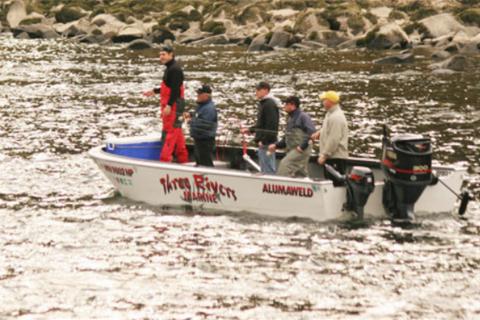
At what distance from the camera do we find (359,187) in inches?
566

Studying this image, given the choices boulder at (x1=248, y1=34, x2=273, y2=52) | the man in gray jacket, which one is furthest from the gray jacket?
boulder at (x1=248, y1=34, x2=273, y2=52)

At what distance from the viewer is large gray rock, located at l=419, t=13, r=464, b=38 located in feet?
162

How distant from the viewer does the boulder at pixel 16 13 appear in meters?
69.8

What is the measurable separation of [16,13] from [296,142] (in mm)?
59473

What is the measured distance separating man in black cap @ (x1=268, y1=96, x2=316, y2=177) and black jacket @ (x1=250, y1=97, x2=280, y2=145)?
0.47m

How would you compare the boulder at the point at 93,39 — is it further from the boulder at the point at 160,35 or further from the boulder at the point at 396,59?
the boulder at the point at 396,59

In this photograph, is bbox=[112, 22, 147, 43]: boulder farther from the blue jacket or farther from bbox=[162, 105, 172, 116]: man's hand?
the blue jacket

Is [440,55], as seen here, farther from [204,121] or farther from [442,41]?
[204,121]

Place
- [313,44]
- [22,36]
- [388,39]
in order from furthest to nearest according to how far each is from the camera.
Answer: [22,36] → [313,44] → [388,39]

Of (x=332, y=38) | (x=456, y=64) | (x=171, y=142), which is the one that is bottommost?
(x=332, y=38)

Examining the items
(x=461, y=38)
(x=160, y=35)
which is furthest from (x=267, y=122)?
(x=160, y=35)

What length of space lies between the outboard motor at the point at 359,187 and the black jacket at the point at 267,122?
204 cm

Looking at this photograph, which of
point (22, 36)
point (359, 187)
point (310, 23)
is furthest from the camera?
point (22, 36)

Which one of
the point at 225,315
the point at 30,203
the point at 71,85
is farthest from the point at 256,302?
the point at 71,85
